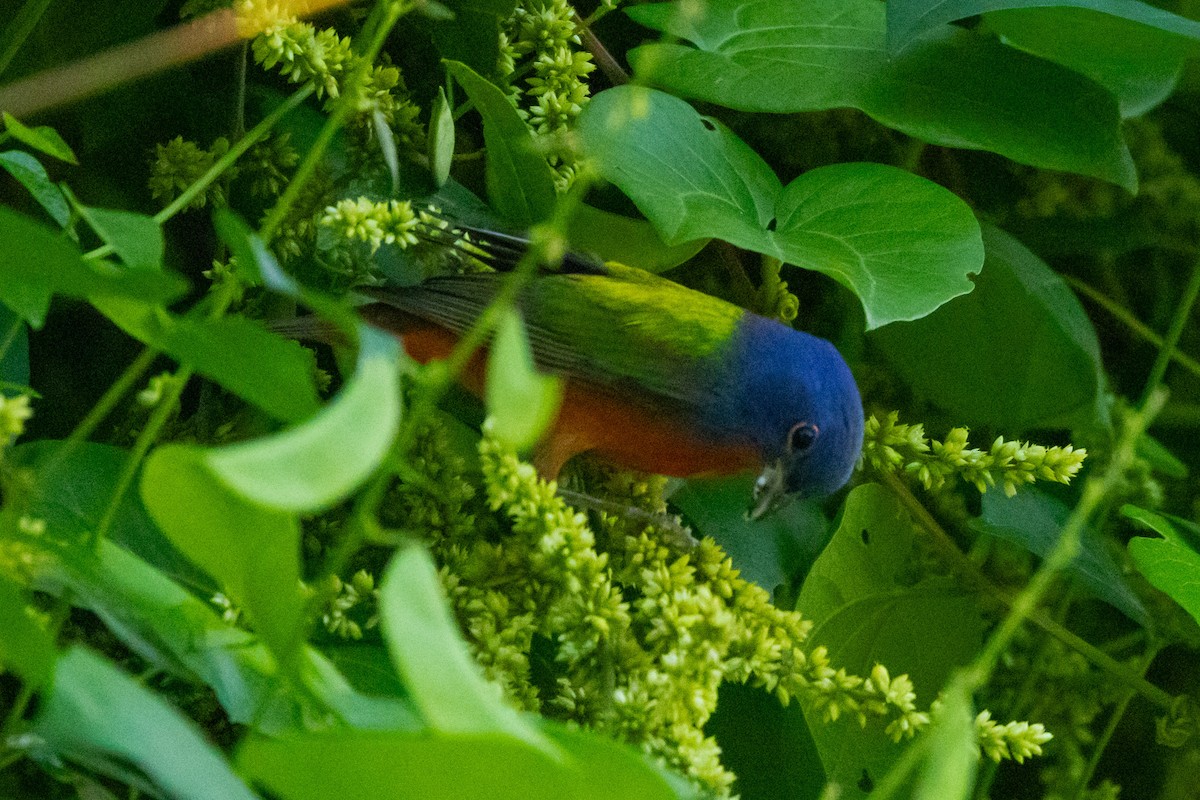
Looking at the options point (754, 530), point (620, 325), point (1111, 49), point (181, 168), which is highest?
point (181, 168)

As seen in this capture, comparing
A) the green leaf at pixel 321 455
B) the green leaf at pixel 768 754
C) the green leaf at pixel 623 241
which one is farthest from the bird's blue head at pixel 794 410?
the green leaf at pixel 321 455

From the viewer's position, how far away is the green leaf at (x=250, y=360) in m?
0.64

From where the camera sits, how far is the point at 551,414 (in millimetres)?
680

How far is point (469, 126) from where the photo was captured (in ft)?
5.28

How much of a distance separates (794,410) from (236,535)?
1060 millimetres

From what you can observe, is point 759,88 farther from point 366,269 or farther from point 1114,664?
point 1114,664

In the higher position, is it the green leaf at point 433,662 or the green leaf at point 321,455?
the green leaf at point 321,455

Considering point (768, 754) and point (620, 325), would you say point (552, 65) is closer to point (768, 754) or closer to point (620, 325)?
point (620, 325)

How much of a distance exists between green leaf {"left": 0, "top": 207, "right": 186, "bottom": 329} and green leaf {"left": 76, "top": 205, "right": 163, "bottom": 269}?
2.3 inches

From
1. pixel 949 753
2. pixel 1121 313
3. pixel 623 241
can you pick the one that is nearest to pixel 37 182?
pixel 623 241

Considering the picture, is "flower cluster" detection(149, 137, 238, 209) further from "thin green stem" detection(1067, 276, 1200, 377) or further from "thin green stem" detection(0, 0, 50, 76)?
"thin green stem" detection(1067, 276, 1200, 377)

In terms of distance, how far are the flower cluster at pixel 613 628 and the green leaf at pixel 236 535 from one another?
0.28 meters

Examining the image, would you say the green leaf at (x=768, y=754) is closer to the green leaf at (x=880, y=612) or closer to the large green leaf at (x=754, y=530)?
the green leaf at (x=880, y=612)

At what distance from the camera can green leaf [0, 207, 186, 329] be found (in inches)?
25.5
